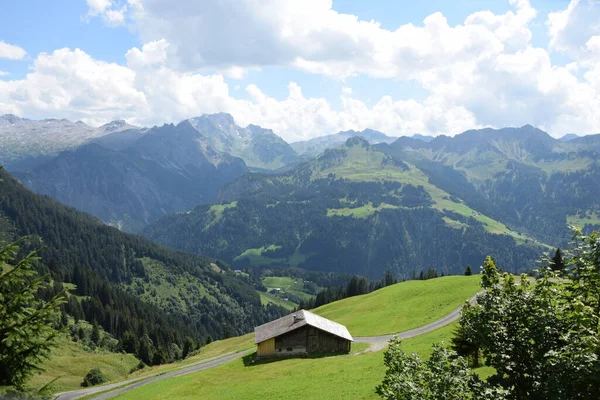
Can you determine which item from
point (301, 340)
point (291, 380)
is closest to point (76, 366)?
point (301, 340)

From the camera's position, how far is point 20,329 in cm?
1766

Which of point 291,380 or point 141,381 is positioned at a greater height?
point 291,380

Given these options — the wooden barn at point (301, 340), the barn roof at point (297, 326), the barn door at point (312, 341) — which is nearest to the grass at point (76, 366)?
the barn roof at point (297, 326)

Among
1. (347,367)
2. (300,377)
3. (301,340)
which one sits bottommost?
(301,340)

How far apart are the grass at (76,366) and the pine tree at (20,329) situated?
7841 cm

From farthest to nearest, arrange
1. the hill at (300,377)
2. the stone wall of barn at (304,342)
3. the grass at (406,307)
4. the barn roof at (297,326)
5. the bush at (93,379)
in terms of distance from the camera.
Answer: the bush at (93,379)
the grass at (406,307)
the stone wall of barn at (304,342)
the barn roof at (297,326)
the hill at (300,377)

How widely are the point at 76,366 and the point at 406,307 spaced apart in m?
82.3

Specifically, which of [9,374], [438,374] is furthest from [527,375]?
[9,374]

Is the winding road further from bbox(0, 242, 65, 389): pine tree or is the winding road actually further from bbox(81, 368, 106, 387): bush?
bbox(0, 242, 65, 389): pine tree

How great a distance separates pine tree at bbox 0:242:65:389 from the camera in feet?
58.4

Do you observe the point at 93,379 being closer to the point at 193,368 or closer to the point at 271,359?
the point at 193,368

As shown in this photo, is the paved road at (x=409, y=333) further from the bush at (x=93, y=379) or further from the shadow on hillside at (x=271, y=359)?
the bush at (x=93, y=379)

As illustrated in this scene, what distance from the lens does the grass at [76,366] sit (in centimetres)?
9266

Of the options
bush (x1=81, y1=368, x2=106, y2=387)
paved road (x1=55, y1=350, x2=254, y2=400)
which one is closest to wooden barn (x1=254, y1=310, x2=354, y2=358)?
paved road (x1=55, y1=350, x2=254, y2=400)
